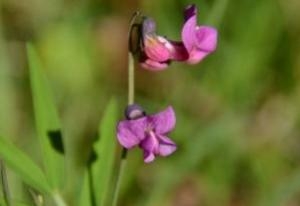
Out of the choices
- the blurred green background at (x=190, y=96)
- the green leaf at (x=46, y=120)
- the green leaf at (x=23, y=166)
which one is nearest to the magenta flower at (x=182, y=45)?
the green leaf at (x=46, y=120)

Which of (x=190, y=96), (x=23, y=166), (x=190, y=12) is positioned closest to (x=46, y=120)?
(x=23, y=166)

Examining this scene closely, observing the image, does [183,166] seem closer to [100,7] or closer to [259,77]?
[259,77]

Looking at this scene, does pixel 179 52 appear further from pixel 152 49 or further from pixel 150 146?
pixel 150 146

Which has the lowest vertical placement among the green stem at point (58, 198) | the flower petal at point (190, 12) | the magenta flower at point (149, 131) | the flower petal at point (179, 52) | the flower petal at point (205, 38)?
the green stem at point (58, 198)

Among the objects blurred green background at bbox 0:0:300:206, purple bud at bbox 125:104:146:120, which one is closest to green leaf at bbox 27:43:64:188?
purple bud at bbox 125:104:146:120

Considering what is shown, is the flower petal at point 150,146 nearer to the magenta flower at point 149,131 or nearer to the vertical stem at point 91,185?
the magenta flower at point 149,131

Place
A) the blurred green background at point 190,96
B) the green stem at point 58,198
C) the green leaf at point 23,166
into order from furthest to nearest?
the blurred green background at point 190,96
the green stem at point 58,198
the green leaf at point 23,166
